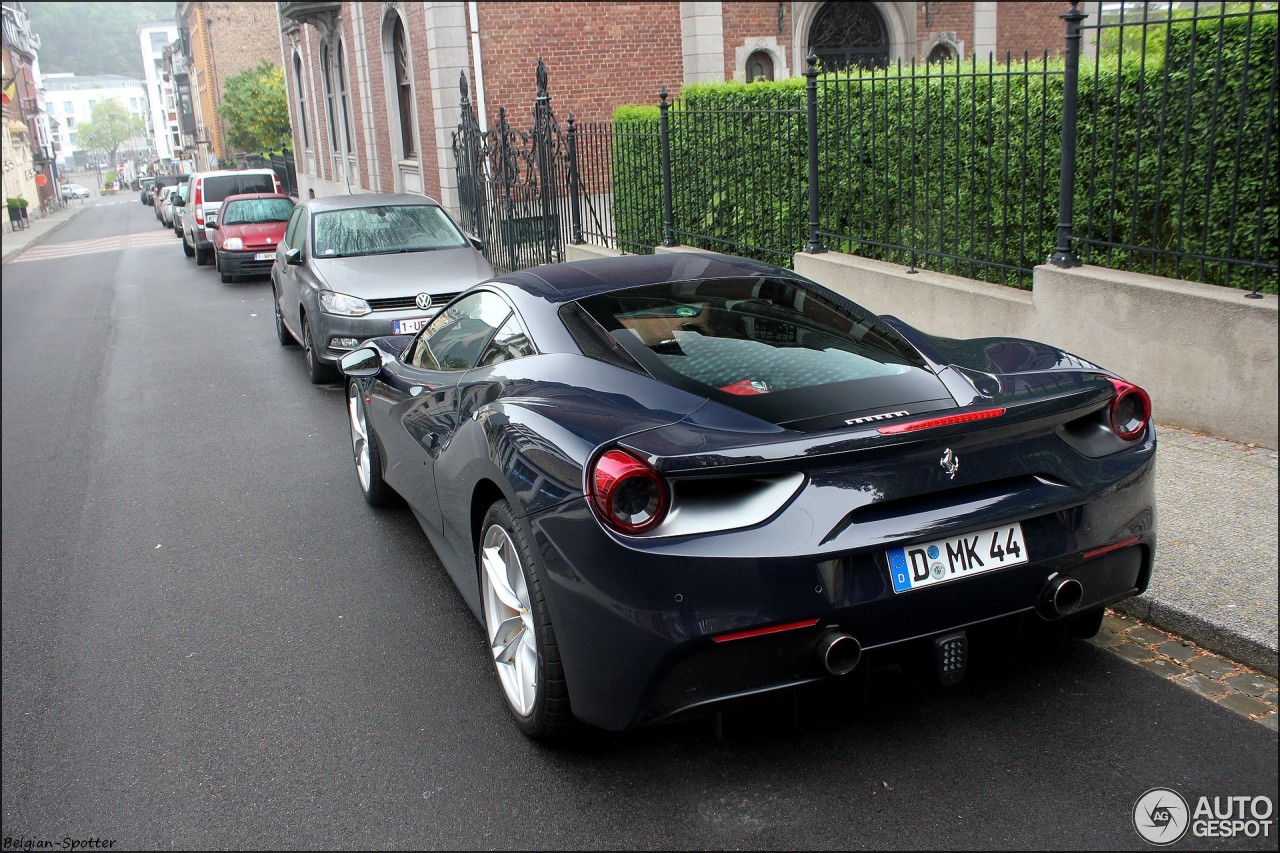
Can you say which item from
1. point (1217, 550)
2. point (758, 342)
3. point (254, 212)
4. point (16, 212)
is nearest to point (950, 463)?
point (758, 342)

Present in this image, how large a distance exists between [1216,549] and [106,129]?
21688cm

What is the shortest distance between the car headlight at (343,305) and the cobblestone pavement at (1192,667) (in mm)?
7119

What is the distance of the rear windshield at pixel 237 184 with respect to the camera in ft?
85.6

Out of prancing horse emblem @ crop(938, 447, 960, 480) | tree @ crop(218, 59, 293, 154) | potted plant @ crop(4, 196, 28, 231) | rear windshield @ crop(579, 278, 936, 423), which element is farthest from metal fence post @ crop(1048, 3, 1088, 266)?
potted plant @ crop(4, 196, 28, 231)

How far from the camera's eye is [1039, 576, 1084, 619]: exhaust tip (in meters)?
3.29

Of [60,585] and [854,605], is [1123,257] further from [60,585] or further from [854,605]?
[60,585]

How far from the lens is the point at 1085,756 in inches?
131

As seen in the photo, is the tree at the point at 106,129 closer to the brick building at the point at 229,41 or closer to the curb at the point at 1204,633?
the brick building at the point at 229,41

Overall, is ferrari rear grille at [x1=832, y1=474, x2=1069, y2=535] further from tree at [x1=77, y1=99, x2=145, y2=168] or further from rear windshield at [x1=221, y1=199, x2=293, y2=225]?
tree at [x1=77, y1=99, x2=145, y2=168]

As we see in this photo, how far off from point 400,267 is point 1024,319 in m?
5.70

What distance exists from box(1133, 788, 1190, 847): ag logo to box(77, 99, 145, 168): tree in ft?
704

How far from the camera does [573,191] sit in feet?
44.8

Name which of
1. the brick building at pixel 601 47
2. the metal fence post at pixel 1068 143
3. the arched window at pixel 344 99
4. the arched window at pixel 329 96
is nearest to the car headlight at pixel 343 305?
the metal fence post at pixel 1068 143

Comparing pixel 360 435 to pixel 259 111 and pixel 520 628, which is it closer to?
pixel 520 628
